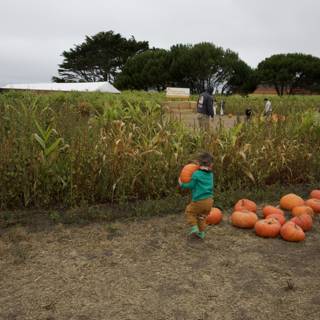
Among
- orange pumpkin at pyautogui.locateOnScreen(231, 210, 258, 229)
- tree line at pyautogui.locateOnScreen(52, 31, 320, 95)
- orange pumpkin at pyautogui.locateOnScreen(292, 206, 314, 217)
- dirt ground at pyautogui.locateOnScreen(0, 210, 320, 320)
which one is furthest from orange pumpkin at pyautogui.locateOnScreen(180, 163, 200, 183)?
tree line at pyautogui.locateOnScreen(52, 31, 320, 95)

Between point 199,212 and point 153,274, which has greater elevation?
point 199,212

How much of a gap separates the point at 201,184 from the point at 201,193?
0.08m

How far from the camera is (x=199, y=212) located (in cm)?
380

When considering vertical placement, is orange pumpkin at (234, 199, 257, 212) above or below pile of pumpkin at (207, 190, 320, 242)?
above

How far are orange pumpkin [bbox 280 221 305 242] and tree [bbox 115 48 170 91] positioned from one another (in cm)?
5259

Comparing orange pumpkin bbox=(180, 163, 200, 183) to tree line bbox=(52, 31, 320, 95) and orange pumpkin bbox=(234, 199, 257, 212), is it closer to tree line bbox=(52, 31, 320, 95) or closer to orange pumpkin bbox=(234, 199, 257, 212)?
orange pumpkin bbox=(234, 199, 257, 212)

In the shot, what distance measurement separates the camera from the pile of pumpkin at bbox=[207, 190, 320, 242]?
388 centimetres

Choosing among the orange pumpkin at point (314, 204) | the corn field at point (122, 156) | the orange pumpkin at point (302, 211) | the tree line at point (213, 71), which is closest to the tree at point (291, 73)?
the tree line at point (213, 71)

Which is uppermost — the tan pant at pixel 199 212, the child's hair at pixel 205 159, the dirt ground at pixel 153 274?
the child's hair at pixel 205 159

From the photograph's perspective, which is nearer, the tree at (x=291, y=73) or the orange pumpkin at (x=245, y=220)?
the orange pumpkin at (x=245, y=220)

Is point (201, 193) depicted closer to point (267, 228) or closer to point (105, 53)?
point (267, 228)

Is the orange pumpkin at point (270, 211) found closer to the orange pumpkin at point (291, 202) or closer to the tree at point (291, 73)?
the orange pumpkin at point (291, 202)

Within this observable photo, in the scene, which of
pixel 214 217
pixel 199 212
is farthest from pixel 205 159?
pixel 214 217

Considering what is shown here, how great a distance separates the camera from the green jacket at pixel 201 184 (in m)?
3.72
